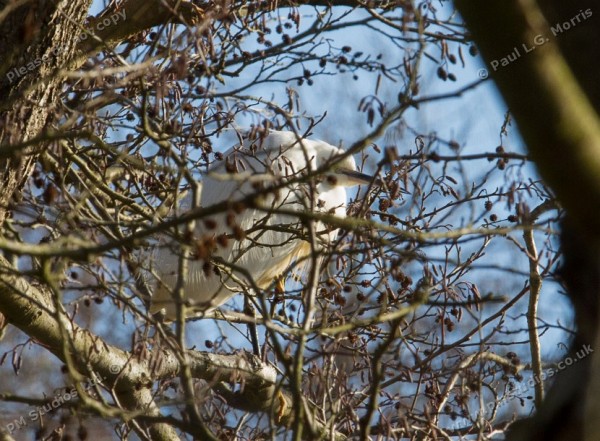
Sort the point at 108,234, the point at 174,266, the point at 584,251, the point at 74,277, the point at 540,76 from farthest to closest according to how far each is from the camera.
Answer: the point at 174,266 < the point at 74,277 < the point at 108,234 < the point at 584,251 < the point at 540,76

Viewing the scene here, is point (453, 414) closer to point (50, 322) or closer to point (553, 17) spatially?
point (50, 322)

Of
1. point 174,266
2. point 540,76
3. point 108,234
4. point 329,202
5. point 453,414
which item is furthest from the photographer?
point 329,202

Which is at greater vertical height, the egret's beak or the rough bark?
the egret's beak

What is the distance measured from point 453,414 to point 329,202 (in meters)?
2.36

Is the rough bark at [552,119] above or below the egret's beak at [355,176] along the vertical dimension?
below

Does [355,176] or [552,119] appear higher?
[355,176]

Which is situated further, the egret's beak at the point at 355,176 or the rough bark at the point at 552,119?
the egret's beak at the point at 355,176

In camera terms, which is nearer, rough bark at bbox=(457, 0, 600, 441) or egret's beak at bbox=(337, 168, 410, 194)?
rough bark at bbox=(457, 0, 600, 441)

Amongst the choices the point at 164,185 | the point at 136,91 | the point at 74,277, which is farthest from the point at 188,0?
the point at 74,277

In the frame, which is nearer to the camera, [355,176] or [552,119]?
[552,119]

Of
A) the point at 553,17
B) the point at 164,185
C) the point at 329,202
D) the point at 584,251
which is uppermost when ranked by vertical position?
the point at 329,202

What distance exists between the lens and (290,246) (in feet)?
17.3

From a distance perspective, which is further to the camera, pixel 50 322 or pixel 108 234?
pixel 50 322

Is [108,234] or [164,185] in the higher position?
[164,185]
